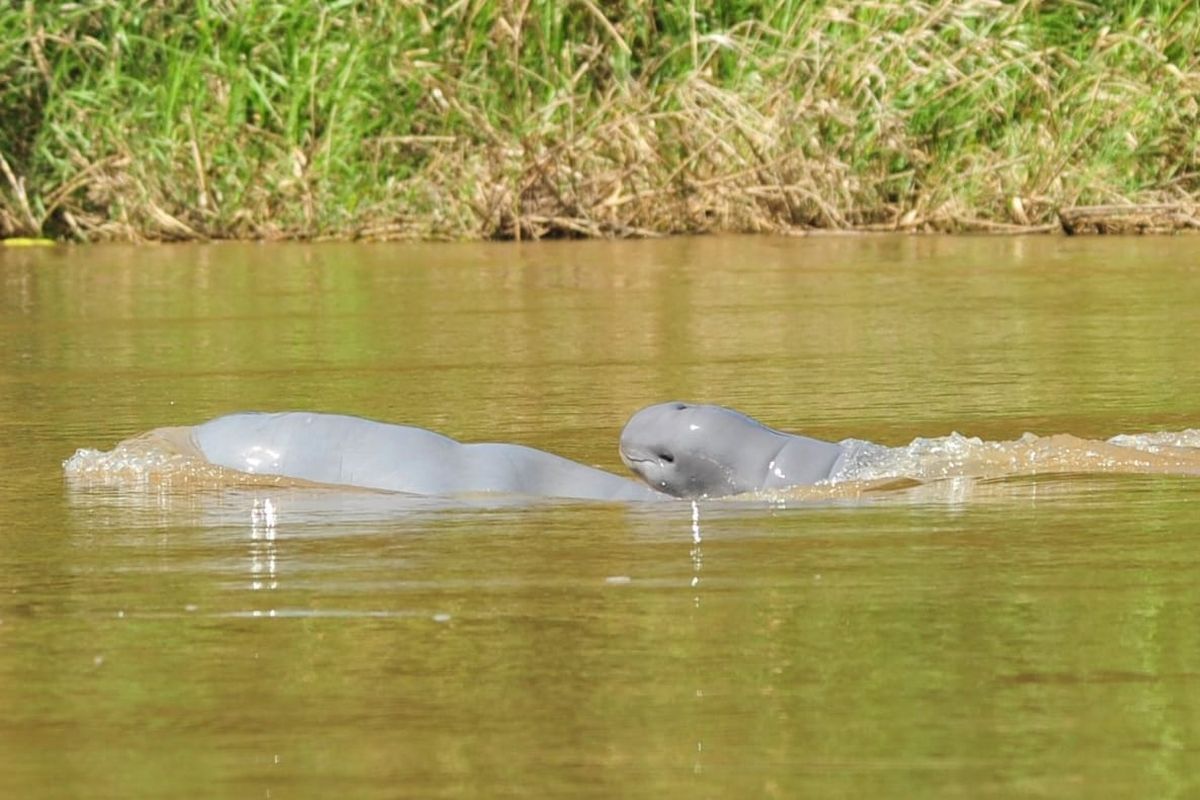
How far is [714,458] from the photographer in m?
4.11

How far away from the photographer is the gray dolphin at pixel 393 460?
161 inches

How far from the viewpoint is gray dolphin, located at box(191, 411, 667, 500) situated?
13.4 ft

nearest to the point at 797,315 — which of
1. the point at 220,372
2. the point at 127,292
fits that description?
the point at 220,372

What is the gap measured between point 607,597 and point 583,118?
26.8ft

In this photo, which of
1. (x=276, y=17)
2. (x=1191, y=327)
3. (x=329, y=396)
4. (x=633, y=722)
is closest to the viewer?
(x=633, y=722)

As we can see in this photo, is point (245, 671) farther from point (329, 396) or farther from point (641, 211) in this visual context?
point (641, 211)

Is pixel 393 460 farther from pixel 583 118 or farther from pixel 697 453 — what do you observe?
pixel 583 118

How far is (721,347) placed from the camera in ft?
21.3

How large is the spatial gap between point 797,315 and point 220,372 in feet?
6.40

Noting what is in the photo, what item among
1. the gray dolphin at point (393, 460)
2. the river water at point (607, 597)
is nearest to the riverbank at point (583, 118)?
the river water at point (607, 597)

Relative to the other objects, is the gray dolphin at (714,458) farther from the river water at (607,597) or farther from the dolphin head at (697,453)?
the river water at (607,597)

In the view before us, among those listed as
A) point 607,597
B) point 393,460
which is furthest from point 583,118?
point 607,597

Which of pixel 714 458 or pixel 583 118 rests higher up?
pixel 583 118

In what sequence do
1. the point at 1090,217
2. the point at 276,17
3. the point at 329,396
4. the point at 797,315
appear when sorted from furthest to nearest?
the point at 276,17 → the point at 1090,217 → the point at 797,315 → the point at 329,396
